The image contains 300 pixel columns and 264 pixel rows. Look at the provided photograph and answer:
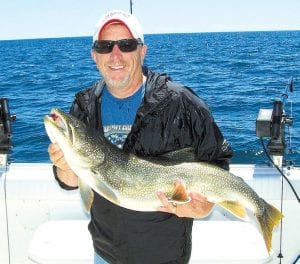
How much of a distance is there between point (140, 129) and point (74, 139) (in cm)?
47

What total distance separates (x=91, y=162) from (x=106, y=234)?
0.59m

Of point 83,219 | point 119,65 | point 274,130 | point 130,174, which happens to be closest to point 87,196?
point 130,174

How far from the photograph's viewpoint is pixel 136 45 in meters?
3.41

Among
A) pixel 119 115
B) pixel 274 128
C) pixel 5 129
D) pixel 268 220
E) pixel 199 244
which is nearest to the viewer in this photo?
pixel 119 115

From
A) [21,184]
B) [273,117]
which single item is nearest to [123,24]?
[273,117]

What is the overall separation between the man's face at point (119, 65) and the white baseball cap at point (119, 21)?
30 mm

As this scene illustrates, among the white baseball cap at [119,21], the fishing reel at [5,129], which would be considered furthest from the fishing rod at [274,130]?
the fishing reel at [5,129]

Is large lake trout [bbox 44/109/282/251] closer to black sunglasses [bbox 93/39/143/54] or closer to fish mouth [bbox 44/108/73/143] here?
fish mouth [bbox 44/108/73/143]

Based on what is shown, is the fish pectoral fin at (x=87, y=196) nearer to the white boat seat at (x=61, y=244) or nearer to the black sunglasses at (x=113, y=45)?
the black sunglasses at (x=113, y=45)

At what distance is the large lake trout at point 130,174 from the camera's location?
327 centimetres

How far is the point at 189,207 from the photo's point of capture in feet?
10.8

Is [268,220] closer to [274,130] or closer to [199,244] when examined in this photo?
[199,244]

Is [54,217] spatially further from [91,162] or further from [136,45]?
[136,45]

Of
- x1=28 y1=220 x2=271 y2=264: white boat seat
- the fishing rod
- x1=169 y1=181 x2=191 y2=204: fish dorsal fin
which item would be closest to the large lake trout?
x1=169 y1=181 x2=191 y2=204: fish dorsal fin
